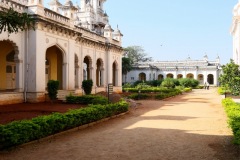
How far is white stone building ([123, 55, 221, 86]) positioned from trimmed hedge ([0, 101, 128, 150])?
48.4 metres

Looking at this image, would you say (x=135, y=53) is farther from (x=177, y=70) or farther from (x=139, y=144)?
(x=139, y=144)

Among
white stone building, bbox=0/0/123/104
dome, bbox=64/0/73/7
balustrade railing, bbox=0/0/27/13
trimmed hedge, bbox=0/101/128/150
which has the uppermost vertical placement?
dome, bbox=64/0/73/7

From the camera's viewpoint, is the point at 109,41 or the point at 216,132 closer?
the point at 216,132

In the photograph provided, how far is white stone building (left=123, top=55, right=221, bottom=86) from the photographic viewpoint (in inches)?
2327

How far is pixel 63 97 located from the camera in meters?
19.2

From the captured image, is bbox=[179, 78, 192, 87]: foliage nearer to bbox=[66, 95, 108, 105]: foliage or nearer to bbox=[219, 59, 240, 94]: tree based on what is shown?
bbox=[219, 59, 240, 94]: tree

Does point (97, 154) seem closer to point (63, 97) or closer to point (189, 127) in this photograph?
point (189, 127)

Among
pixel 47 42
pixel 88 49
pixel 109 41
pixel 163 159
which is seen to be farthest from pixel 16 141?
pixel 109 41

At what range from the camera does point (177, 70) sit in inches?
2402

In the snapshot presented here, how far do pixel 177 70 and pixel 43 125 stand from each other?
178 ft

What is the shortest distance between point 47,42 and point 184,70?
46240 millimetres

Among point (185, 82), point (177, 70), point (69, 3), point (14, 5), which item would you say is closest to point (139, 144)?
point (14, 5)

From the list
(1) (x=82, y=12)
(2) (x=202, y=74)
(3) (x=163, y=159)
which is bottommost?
(3) (x=163, y=159)

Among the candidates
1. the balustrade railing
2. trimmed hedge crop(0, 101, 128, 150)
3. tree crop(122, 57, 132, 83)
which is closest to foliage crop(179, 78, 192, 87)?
tree crop(122, 57, 132, 83)
